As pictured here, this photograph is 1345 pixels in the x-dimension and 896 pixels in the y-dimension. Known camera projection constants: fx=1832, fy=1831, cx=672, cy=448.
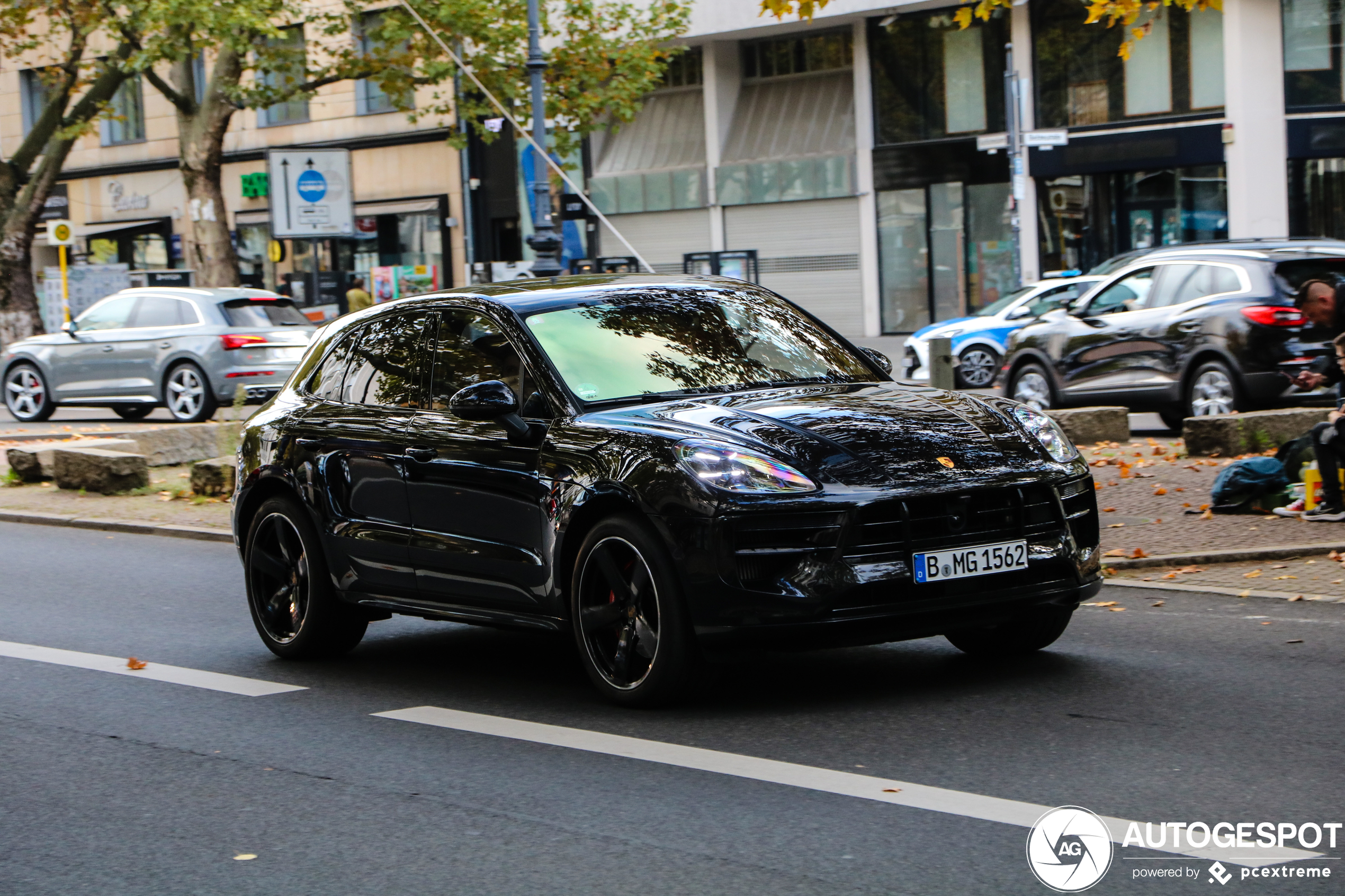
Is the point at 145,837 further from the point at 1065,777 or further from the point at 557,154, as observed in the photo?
the point at 557,154

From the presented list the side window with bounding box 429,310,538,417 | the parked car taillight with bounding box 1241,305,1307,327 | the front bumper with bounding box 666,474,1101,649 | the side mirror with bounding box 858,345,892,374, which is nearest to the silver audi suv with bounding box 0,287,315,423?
the parked car taillight with bounding box 1241,305,1307,327

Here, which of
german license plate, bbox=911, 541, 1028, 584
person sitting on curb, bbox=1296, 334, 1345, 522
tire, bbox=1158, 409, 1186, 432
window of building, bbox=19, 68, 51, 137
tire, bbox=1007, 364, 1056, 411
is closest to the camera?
german license plate, bbox=911, 541, 1028, 584

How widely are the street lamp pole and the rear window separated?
317cm

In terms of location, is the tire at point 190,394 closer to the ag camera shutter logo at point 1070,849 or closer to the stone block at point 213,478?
the stone block at point 213,478

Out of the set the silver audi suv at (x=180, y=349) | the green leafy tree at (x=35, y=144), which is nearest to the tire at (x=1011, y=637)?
the silver audi suv at (x=180, y=349)

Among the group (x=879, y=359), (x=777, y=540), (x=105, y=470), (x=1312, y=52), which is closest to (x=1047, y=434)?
(x=879, y=359)

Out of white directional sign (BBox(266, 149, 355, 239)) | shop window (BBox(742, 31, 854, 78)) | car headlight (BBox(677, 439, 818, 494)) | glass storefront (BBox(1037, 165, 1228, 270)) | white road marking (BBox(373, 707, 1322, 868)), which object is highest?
shop window (BBox(742, 31, 854, 78))

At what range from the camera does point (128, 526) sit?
46.4 feet

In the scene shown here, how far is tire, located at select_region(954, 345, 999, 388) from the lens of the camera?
24578 millimetres

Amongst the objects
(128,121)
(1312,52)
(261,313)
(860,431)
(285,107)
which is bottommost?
(860,431)

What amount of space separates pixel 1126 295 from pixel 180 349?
39.7 feet

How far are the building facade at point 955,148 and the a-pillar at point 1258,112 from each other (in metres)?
0.03

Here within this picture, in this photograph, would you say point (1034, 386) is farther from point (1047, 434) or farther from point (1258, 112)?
point (1258, 112)

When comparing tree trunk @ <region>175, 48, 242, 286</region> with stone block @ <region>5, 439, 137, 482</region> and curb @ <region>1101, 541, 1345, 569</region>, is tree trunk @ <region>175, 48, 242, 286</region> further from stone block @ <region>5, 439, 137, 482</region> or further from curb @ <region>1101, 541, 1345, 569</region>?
curb @ <region>1101, 541, 1345, 569</region>
